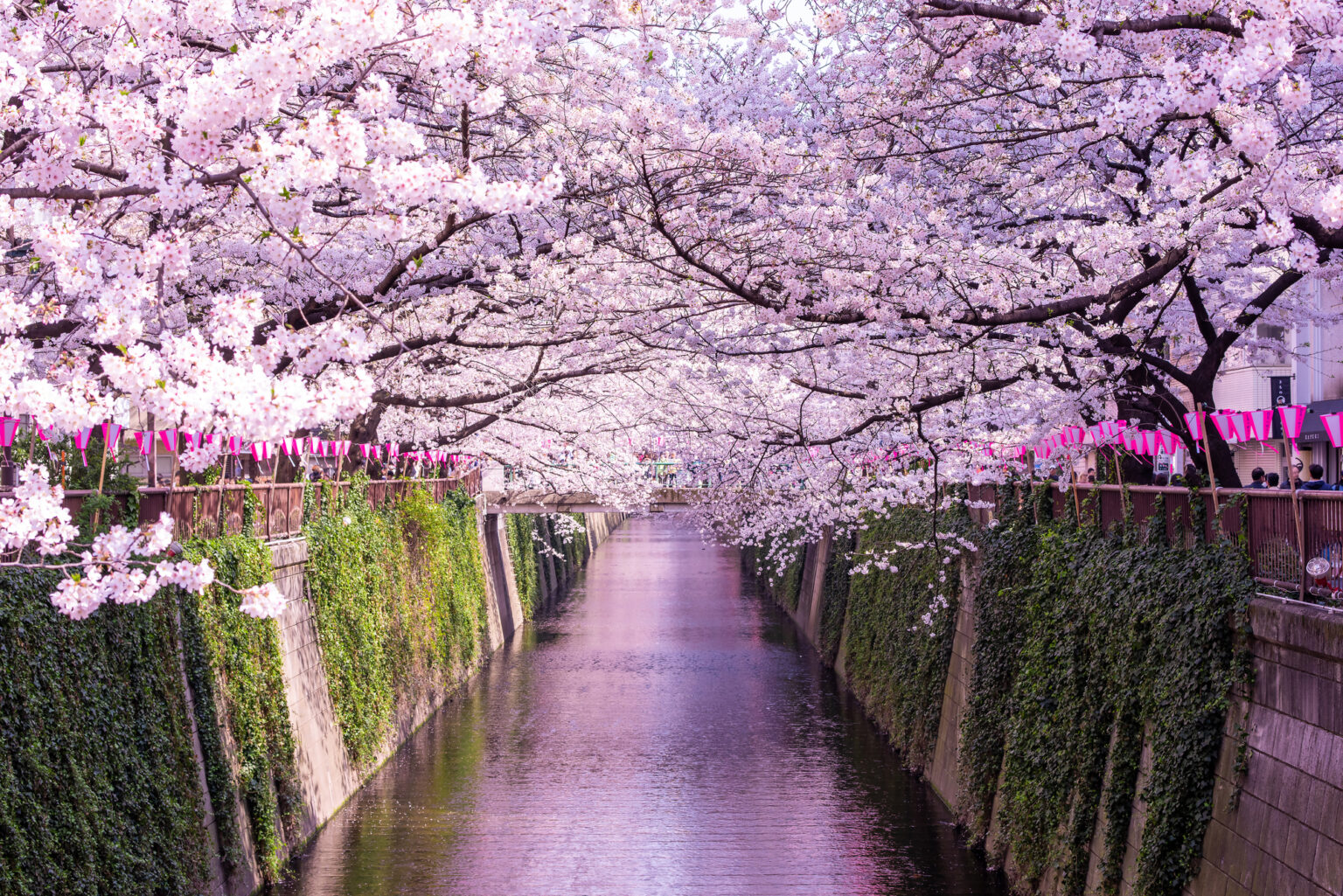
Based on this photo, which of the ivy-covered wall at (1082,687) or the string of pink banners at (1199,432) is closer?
the string of pink banners at (1199,432)

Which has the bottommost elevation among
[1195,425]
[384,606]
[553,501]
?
[384,606]

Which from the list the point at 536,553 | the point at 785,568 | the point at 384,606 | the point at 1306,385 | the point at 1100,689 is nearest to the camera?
the point at 1100,689

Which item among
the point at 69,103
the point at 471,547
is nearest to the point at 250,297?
the point at 69,103

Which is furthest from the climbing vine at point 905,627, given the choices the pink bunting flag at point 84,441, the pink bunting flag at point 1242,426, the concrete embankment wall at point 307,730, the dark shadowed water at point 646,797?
the pink bunting flag at point 84,441

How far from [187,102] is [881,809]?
598 inches

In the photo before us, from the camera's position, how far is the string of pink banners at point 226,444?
9.77m

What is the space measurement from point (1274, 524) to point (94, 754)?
8.97m

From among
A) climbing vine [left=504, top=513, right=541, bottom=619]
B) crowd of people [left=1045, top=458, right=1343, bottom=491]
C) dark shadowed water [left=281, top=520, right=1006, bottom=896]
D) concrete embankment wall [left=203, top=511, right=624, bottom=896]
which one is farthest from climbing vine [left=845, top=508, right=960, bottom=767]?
climbing vine [left=504, top=513, right=541, bottom=619]

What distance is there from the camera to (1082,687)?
40.6 ft

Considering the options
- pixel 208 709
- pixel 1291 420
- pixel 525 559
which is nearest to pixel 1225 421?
pixel 1291 420

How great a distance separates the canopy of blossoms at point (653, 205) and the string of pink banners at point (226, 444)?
0.75 meters

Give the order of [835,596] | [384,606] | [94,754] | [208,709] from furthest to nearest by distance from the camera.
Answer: [835,596] < [384,606] < [208,709] < [94,754]

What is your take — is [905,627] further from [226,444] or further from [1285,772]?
[1285,772]

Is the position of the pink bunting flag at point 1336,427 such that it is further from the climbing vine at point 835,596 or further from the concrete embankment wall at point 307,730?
the climbing vine at point 835,596
